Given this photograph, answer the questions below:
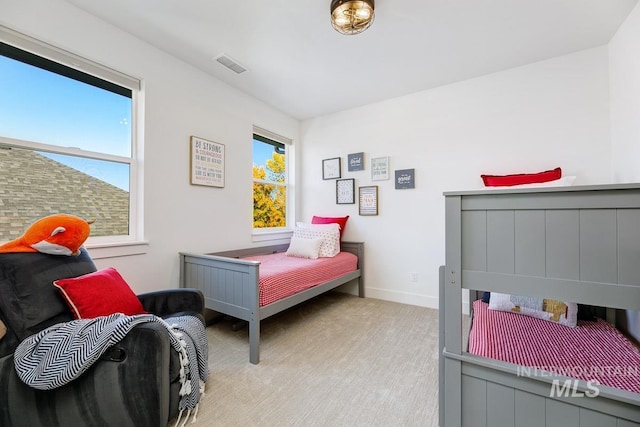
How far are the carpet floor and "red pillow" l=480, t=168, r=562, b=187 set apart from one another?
1.48 m

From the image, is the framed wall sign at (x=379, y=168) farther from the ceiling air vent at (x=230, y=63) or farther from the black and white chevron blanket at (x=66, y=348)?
the black and white chevron blanket at (x=66, y=348)

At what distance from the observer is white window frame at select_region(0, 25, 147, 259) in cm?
168

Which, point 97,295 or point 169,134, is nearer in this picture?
point 97,295

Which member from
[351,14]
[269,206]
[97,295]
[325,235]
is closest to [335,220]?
[325,235]

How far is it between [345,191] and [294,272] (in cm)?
155

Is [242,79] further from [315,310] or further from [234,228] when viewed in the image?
[315,310]

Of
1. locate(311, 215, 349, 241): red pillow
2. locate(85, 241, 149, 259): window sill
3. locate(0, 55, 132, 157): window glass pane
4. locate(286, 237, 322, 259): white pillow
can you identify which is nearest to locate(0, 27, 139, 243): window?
locate(0, 55, 132, 157): window glass pane

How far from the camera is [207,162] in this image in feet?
8.78

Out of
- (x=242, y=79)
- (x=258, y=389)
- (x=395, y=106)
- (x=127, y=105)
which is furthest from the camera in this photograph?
(x=395, y=106)

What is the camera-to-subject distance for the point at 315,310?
2.97 m

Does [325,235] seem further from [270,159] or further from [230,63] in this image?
[230,63]

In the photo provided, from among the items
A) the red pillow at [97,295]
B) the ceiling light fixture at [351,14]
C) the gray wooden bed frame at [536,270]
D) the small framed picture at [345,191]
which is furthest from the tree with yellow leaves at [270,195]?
the gray wooden bed frame at [536,270]

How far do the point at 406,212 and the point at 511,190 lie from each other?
2221 millimetres

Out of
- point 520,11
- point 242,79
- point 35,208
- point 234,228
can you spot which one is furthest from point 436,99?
point 35,208
